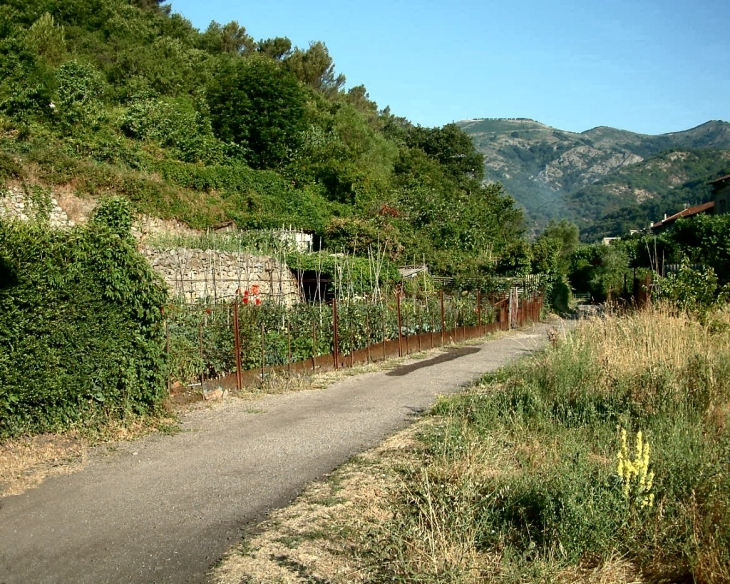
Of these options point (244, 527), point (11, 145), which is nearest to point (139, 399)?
point (244, 527)

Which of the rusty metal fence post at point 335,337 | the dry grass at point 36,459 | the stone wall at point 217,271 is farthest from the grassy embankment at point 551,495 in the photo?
the stone wall at point 217,271

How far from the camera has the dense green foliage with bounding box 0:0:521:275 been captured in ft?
82.3

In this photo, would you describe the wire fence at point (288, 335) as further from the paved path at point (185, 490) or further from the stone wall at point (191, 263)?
the stone wall at point (191, 263)

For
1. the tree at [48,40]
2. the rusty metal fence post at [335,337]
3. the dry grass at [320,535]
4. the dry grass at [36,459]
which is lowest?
the dry grass at [320,535]

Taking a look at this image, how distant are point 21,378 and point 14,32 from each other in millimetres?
25800

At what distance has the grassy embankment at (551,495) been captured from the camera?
423 cm

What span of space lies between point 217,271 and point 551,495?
559 inches

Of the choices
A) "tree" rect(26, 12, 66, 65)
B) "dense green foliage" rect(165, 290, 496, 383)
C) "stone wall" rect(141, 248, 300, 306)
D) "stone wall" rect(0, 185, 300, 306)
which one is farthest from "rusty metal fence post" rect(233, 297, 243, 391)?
"tree" rect(26, 12, 66, 65)

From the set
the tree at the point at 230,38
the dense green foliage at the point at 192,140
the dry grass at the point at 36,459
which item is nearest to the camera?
the dry grass at the point at 36,459

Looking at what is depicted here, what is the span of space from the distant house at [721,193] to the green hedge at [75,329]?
56519 mm

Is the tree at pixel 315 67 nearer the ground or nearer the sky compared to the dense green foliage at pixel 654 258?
nearer the sky

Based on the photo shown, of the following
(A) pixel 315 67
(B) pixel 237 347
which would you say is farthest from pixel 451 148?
(B) pixel 237 347

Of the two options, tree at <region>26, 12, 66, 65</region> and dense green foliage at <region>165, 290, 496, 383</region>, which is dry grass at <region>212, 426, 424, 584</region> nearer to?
dense green foliage at <region>165, 290, 496, 383</region>

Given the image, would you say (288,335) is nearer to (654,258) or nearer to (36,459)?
(36,459)
